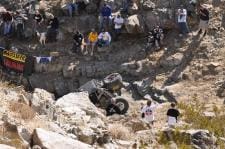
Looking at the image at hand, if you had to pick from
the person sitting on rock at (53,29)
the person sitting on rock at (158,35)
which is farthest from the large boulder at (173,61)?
the person sitting on rock at (53,29)

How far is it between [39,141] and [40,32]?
16.6 meters

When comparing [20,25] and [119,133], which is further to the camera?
[20,25]

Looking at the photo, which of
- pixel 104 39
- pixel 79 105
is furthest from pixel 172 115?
pixel 104 39

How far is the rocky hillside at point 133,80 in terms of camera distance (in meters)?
22.0

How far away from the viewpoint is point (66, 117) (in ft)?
73.5

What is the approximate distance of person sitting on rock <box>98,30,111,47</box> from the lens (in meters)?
31.7

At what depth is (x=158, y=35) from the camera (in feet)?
102

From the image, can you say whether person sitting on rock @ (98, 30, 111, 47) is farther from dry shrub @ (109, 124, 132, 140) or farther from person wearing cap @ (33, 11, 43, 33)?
dry shrub @ (109, 124, 132, 140)

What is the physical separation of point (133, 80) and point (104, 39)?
2699 millimetres

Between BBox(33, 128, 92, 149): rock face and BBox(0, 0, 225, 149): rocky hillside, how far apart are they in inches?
63.0

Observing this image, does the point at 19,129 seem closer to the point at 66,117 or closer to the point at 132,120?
the point at 66,117

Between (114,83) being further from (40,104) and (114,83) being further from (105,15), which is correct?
(40,104)

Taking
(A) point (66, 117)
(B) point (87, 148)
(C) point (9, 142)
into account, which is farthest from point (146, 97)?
(C) point (9, 142)

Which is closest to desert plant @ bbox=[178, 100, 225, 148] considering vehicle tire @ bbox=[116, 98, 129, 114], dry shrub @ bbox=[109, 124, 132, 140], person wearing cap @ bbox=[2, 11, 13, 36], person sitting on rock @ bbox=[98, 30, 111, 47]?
vehicle tire @ bbox=[116, 98, 129, 114]
